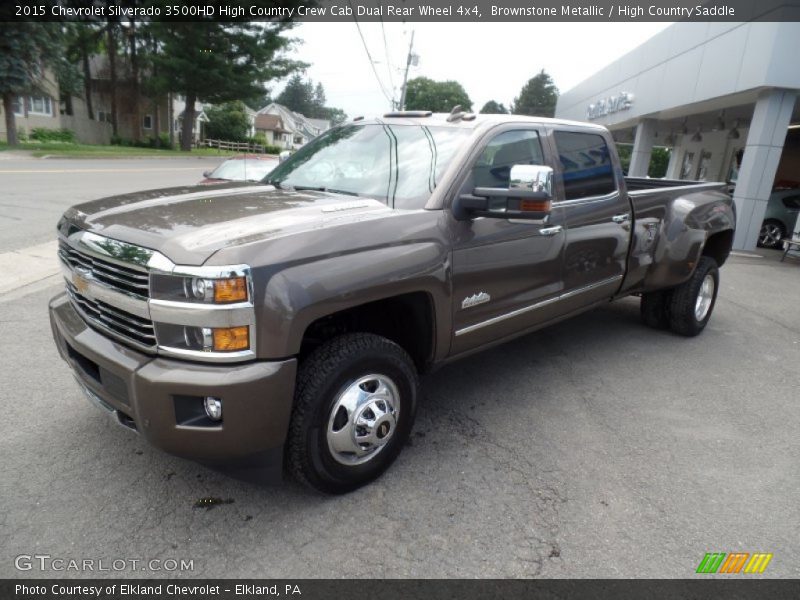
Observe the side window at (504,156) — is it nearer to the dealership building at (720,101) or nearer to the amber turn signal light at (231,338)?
the amber turn signal light at (231,338)

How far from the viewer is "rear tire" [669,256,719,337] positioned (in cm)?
544

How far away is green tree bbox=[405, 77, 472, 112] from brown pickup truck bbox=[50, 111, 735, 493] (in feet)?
304

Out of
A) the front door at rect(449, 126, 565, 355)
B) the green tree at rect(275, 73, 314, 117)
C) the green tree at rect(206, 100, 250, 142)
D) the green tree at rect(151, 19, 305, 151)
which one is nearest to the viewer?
the front door at rect(449, 126, 565, 355)

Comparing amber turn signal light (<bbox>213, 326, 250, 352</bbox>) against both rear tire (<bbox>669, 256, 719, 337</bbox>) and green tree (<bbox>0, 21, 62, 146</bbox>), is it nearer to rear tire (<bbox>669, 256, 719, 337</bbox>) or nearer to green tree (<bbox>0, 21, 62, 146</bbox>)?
rear tire (<bbox>669, 256, 719, 337</bbox>)

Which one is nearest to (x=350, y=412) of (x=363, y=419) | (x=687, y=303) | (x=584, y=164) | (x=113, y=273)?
(x=363, y=419)

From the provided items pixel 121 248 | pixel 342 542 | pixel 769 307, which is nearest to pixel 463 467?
pixel 342 542

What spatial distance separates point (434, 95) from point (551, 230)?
99.3 metres

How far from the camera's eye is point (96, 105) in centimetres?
4788

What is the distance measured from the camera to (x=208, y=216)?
267 centimetres

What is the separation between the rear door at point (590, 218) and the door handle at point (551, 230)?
101 millimetres

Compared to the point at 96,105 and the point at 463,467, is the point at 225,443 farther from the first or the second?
the point at 96,105

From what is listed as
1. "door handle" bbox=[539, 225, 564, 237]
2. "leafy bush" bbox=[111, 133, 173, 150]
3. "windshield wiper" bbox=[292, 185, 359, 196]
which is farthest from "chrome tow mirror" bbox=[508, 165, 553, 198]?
"leafy bush" bbox=[111, 133, 173, 150]

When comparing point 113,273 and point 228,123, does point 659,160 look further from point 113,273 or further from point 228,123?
point 113,273

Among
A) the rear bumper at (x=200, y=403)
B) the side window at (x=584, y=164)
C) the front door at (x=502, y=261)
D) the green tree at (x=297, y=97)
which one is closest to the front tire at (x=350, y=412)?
the rear bumper at (x=200, y=403)
